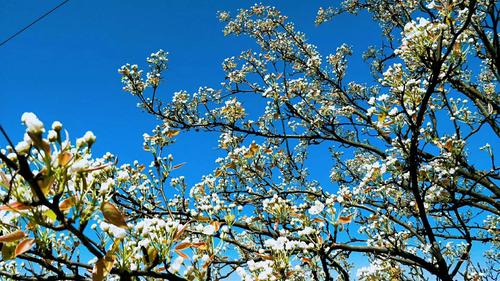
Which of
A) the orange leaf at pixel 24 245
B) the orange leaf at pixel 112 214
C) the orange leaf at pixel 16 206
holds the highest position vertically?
the orange leaf at pixel 112 214

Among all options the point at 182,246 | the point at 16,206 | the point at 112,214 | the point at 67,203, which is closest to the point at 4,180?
the point at 16,206

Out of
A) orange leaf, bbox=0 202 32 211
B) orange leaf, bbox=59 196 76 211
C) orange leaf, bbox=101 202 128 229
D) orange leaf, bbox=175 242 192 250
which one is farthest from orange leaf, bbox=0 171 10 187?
orange leaf, bbox=175 242 192 250

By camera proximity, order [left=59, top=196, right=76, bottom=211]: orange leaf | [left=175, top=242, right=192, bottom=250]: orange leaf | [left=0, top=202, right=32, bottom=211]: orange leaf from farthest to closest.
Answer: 1. [left=175, top=242, right=192, bottom=250]: orange leaf
2. [left=59, top=196, right=76, bottom=211]: orange leaf
3. [left=0, top=202, right=32, bottom=211]: orange leaf

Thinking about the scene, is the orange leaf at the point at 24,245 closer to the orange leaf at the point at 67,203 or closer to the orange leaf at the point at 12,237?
the orange leaf at the point at 12,237

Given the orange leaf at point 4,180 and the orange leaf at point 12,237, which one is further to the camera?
the orange leaf at point 12,237

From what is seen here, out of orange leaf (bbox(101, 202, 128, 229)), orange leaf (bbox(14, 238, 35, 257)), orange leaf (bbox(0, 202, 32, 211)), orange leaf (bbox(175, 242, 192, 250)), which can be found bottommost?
orange leaf (bbox(14, 238, 35, 257))

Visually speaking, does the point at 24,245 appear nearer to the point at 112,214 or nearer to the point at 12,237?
the point at 12,237

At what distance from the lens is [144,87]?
7227mm

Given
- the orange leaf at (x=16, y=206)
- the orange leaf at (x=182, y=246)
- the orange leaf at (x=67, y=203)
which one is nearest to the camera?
the orange leaf at (x=16, y=206)

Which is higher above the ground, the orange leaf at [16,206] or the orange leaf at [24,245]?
the orange leaf at [16,206]

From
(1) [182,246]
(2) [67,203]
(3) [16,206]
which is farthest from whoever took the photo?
(1) [182,246]

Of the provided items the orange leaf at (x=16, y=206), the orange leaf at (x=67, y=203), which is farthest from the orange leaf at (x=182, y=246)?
the orange leaf at (x=16, y=206)

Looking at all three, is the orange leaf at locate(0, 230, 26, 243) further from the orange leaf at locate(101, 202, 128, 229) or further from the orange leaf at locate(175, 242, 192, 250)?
the orange leaf at locate(175, 242, 192, 250)

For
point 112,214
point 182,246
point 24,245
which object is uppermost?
point 182,246
